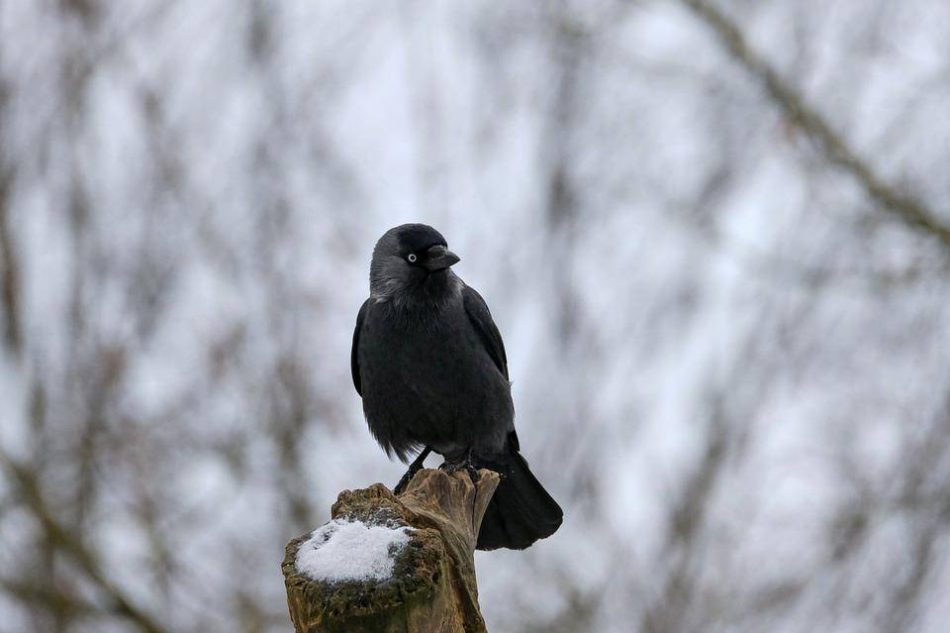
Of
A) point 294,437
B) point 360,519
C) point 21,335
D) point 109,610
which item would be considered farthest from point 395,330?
point 21,335

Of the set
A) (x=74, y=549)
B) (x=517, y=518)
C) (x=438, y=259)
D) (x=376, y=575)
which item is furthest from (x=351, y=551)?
(x=74, y=549)

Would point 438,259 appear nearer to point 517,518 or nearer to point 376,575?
point 517,518

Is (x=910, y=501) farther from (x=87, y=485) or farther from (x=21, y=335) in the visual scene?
(x=21, y=335)

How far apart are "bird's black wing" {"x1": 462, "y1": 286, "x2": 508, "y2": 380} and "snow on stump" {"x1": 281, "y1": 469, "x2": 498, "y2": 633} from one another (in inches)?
123

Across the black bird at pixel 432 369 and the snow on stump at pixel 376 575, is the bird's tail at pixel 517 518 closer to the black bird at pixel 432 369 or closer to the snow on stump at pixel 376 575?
the black bird at pixel 432 369

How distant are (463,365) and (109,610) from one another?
18.0ft

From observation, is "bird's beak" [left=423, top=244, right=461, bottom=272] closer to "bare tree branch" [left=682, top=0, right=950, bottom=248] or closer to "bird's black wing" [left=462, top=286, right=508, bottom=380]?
"bird's black wing" [left=462, top=286, right=508, bottom=380]

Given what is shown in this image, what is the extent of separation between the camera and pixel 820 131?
33.7ft

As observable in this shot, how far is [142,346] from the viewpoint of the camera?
39.5ft

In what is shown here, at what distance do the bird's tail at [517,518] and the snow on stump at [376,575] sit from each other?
2.40 metres

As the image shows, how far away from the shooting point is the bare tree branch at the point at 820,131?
9.80 meters

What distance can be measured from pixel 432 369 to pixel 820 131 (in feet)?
18.5

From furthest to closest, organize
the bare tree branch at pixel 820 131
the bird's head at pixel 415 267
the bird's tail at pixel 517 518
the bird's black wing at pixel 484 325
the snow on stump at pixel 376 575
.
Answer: the bare tree branch at pixel 820 131, the bird's black wing at pixel 484 325, the bird's head at pixel 415 267, the bird's tail at pixel 517 518, the snow on stump at pixel 376 575

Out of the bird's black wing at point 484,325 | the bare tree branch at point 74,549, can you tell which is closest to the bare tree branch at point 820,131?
the bird's black wing at point 484,325
